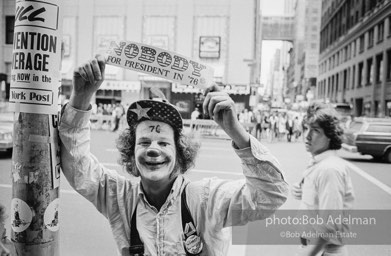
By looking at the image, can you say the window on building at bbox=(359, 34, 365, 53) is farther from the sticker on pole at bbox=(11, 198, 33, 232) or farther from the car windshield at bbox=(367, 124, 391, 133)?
the sticker on pole at bbox=(11, 198, 33, 232)

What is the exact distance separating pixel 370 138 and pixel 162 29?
6302 mm

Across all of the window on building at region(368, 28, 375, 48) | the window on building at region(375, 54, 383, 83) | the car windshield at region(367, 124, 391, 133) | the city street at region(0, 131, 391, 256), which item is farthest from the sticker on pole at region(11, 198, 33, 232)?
the car windshield at region(367, 124, 391, 133)

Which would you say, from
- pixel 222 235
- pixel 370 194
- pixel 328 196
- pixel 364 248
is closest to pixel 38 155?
pixel 222 235

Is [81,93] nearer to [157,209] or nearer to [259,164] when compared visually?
[157,209]

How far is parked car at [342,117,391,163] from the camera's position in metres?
9.66

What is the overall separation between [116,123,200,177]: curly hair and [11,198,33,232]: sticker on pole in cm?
51

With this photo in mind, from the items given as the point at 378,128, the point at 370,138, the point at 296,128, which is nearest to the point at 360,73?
the point at 378,128

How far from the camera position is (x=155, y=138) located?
5.37ft

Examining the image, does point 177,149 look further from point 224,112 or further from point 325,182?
point 325,182

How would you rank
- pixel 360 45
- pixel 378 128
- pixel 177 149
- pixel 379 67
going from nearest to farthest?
pixel 177 149 < pixel 379 67 < pixel 360 45 < pixel 378 128

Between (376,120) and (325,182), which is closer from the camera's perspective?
(325,182)

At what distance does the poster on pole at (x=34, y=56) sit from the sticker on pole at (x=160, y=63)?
0.93ft

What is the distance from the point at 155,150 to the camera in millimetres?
1598

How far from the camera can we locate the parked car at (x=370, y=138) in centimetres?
966
